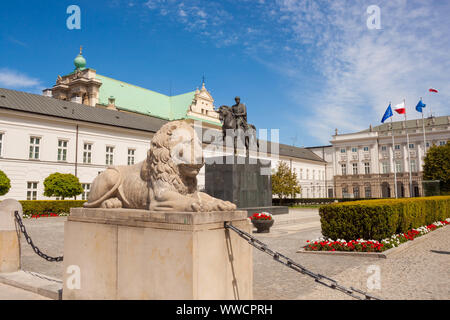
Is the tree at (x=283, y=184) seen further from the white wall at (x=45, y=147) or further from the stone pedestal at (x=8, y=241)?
the stone pedestal at (x=8, y=241)

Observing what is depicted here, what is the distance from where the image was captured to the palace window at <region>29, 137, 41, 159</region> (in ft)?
104

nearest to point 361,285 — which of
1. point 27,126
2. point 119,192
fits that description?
point 119,192

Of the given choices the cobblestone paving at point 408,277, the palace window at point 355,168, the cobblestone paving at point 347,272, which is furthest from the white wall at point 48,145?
the palace window at point 355,168

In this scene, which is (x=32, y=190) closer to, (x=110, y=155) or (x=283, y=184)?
(x=110, y=155)

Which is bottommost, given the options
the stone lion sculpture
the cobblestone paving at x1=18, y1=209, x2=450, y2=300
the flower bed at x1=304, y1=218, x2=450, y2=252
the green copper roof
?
the cobblestone paving at x1=18, y1=209, x2=450, y2=300

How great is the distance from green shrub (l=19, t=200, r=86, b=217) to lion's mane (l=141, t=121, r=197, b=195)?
23995 mm

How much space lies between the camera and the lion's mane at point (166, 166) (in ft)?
14.2

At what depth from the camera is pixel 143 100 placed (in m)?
59.4

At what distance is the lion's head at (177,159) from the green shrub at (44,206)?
24060 millimetres

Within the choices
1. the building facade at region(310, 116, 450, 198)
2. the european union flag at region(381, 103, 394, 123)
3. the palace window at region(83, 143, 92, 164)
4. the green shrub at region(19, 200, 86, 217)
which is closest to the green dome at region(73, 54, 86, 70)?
the palace window at region(83, 143, 92, 164)

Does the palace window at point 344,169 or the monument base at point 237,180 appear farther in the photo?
the palace window at point 344,169

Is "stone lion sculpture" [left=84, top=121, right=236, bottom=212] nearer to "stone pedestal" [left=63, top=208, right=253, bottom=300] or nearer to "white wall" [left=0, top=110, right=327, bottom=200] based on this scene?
"stone pedestal" [left=63, top=208, right=253, bottom=300]

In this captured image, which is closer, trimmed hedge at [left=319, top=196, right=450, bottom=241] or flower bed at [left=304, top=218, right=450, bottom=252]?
flower bed at [left=304, top=218, right=450, bottom=252]

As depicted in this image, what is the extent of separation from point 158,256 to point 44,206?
2558 cm
